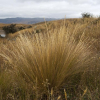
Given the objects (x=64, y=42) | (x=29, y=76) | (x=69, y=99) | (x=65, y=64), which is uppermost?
(x=64, y=42)

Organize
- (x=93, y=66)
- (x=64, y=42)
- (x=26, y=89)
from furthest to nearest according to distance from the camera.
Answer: (x=93, y=66)
(x=64, y=42)
(x=26, y=89)

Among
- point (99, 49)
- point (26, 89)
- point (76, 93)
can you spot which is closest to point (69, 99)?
point (76, 93)

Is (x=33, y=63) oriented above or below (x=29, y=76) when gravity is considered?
above

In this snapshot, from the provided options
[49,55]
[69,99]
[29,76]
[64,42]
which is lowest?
[69,99]

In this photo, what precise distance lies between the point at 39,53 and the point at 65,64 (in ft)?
1.29

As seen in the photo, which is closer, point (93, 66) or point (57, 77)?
point (57, 77)

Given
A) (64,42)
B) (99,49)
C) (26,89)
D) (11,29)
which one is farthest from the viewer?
(11,29)

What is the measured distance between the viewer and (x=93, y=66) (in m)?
2.14

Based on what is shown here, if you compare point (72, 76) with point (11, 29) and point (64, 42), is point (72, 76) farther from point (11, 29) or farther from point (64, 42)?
point (11, 29)

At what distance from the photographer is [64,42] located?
1821 millimetres

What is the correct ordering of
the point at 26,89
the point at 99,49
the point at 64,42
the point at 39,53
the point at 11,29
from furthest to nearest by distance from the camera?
the point at 11,29
the point at 99,49
the point at 64,42
the point at 39,53
the point at 26,89

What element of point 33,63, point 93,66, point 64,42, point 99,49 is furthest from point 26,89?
point 99,49

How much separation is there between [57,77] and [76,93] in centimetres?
34

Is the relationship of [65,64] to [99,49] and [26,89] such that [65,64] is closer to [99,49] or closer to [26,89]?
[26,89]
